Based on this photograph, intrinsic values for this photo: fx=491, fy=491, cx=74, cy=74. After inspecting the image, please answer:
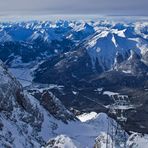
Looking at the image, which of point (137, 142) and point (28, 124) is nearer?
point (137, 142)

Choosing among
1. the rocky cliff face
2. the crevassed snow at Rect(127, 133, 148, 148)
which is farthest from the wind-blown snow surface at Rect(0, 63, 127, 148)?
the crevassed snow at Rect(127, 133, 148, 148)

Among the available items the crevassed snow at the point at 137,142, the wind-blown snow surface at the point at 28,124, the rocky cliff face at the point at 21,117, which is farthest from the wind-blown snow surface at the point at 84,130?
the crevassed snow at the point at 137,142

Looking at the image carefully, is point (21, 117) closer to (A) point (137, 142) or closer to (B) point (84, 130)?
(B) point (84, 130)

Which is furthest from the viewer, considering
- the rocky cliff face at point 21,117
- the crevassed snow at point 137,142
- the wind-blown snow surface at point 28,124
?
the wind-blown snow surface at point 28,124

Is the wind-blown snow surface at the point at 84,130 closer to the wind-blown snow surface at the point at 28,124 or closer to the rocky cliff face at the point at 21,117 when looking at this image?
the wind-blown snow surface at the point at 28,124

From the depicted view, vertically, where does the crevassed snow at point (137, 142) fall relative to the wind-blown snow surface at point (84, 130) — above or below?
above

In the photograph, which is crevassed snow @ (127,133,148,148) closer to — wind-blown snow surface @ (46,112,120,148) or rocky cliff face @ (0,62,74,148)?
rocky cliff face @ (0,62,74,148)

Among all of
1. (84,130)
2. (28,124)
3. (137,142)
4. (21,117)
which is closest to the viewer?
(137,142)

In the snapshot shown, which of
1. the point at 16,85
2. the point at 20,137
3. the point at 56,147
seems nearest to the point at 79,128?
the point at 16,85

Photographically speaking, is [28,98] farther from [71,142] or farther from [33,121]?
[71,142]

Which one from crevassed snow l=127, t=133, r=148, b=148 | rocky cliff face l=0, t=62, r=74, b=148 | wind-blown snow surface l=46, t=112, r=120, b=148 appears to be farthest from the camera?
wind-blown snow surface l=46, t=112, r=120, b=148

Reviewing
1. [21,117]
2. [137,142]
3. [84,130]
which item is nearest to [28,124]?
[21,117]

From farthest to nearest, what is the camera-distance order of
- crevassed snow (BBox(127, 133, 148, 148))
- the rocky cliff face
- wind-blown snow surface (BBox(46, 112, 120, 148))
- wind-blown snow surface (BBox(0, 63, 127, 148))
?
1. wind-blown snow surface (BBox(46, 112, 120, 148))
2. wind-blown snow surface (BBox(0, 63, 127, 148))
3. the rocky cliff face
4. crevassed snow (BBox(127, 133, 148, 148))

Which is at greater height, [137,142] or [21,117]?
[137,142]
